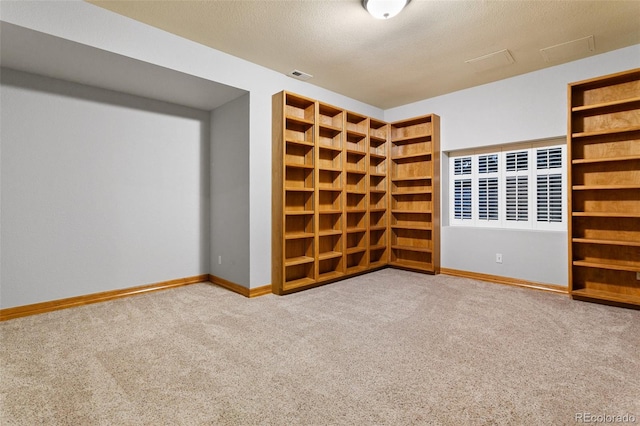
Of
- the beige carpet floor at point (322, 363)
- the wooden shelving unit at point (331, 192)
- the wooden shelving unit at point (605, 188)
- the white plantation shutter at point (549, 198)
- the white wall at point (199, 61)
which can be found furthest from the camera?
the wooden shelving unit at point (331, 192)

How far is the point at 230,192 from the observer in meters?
4.04

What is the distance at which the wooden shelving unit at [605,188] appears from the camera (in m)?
3.26

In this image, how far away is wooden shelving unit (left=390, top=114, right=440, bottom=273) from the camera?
→ 15.6ft

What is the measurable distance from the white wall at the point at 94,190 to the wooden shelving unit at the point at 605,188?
15.5ft

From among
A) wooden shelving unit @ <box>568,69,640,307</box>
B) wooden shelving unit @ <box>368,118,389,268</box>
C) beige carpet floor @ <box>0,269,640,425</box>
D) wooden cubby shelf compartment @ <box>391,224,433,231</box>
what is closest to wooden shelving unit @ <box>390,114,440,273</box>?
wooden cubby shelf compartment @ <box>391,224,433,231</box>

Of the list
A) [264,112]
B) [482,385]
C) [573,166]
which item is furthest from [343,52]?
[482,385]

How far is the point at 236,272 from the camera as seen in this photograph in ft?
12.8

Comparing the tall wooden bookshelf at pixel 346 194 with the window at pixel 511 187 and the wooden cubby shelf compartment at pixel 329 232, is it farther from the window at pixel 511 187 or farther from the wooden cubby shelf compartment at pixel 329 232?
the window at pixel 511 187

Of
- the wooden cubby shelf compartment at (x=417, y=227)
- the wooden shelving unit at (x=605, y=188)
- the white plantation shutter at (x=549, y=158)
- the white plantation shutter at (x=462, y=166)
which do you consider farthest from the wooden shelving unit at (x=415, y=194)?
the wooden shelving unit at (x=605, y=188)

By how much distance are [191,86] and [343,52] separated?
1.77 metres

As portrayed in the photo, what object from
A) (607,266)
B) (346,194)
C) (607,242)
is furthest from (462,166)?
(607,266)

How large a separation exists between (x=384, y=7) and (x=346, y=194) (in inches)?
97.6

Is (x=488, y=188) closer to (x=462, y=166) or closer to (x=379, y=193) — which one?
(x=462, y=166)

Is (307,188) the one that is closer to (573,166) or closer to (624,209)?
(573,166)
